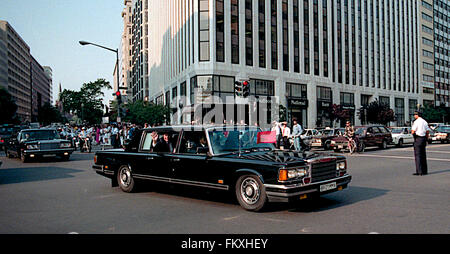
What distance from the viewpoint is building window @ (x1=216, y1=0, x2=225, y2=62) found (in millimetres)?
37328

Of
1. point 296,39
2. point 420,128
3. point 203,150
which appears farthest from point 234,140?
point 296,39

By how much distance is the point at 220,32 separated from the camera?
37.5 meters

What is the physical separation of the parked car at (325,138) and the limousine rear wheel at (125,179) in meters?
18.3

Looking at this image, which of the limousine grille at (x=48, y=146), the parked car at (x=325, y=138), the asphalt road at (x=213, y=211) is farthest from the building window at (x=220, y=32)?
the asphalt road at (x=213, y=211)

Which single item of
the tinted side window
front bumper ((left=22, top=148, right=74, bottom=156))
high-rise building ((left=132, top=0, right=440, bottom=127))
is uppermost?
high-rise building ((left=132, top=0, right=440, bottom=127))

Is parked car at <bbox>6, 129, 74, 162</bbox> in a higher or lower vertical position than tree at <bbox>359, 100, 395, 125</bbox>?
lower

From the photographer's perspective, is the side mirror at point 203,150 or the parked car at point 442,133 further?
the parked car at point 442,133

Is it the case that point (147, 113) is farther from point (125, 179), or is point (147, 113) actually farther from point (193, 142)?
point (193, 142)

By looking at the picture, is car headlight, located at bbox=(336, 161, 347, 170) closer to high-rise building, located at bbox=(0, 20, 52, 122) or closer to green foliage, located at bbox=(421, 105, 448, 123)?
green foliage, located at bbox=(421, 105, 448, 123)

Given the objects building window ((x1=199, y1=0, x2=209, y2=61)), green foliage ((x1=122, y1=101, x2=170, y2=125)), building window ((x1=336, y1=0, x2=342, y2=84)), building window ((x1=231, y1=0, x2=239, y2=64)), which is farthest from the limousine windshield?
building window ((x1=336, y1=0, x2=342, y2=84))

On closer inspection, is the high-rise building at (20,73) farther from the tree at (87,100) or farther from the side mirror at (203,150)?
the side mirror at (203,150)

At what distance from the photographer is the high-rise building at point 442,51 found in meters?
82.3

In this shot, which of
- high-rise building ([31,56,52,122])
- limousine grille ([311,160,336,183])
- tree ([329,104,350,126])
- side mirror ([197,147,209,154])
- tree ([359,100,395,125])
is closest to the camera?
limousine grille ([311,160,336,183])
